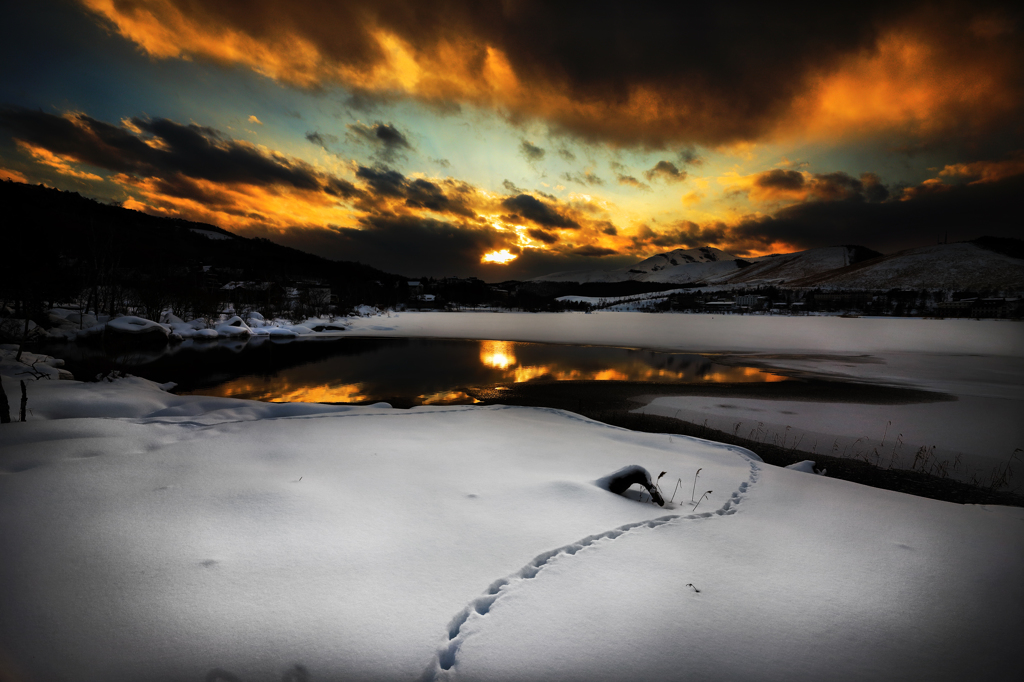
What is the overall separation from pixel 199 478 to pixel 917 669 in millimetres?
6571

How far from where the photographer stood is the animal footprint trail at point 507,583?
231cm

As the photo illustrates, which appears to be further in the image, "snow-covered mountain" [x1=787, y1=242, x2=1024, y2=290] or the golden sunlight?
"snow-covered mountain" [x1=787, y1=242, x2=1024, y2=290]

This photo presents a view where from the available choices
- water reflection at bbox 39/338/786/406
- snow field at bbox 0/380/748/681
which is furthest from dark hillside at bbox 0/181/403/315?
A: water reflection at bbox 39/338/786/406

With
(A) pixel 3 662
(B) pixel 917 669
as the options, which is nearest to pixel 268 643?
(A) pixel 3 662

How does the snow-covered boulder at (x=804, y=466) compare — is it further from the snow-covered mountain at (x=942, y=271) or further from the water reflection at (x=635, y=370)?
the snow-covered mountain at (x=942, y=271)

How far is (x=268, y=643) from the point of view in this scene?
7.77ft

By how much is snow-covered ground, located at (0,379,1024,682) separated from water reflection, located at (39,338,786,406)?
8.05 meters

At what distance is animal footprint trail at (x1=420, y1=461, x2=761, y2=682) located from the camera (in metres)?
2.31

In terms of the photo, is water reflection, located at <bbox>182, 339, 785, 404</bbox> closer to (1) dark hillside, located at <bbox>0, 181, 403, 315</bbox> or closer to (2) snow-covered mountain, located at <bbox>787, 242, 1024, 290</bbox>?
(1) dark hillside, located at <bbox>0, 181, 403, 315</bbox>

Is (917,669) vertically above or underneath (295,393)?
above

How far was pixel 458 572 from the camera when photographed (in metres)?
3.10

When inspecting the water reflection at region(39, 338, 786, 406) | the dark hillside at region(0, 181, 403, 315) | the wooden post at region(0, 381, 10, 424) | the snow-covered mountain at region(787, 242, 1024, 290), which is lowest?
the water reflection at region(39, 338, 786, 406)

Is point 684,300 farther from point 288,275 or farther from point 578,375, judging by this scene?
point 578,375

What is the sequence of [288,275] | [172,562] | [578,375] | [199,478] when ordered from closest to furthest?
[172,562], [199,478], [578,375], [288,275]
